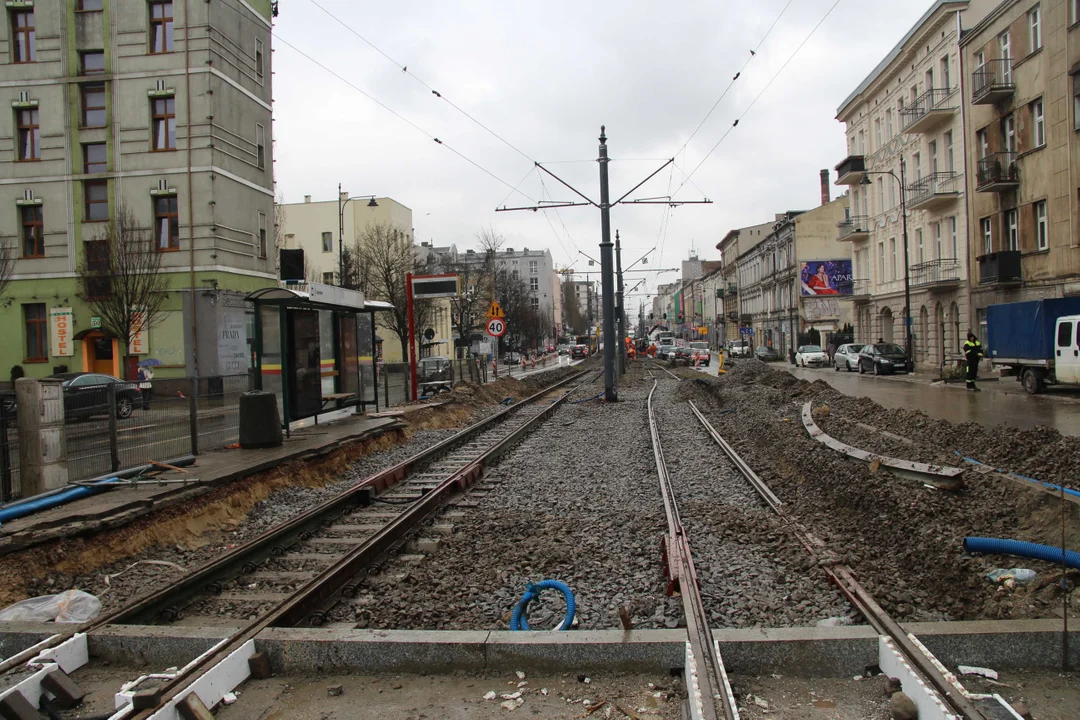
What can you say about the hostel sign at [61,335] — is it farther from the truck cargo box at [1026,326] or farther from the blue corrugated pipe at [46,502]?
the truck cargo box at [1026,326]

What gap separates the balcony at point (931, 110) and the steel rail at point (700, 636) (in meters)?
34.8

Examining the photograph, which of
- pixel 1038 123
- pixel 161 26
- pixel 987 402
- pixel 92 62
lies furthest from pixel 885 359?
pixel 92 62

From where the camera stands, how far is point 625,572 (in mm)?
6449

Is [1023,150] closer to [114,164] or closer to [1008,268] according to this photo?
[1008,268]

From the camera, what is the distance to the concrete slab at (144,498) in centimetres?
706

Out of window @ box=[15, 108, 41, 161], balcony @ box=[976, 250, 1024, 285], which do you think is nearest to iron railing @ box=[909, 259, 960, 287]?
balcony @ box=[976, 250, 1024, 285]

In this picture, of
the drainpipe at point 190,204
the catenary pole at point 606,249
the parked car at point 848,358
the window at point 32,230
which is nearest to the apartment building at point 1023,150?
the parked car at point 848,358

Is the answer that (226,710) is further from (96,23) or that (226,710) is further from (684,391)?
(96,23)

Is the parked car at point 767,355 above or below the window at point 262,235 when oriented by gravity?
below

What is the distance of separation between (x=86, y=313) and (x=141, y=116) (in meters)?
7.73

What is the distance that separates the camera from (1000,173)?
101 ft

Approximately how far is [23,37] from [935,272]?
132ft

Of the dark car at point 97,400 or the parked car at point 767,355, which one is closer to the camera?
the dark car at point 97,400

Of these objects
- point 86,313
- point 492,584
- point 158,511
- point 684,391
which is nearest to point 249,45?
point 86,313
